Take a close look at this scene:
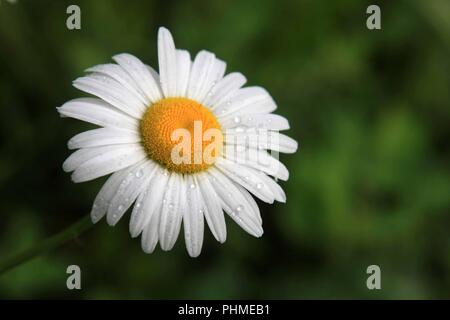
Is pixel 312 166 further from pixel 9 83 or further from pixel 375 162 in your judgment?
pixel 9 83

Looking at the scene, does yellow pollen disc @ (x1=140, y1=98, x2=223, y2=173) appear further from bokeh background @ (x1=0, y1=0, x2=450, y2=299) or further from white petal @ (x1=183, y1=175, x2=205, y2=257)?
bokeh background @ (x1=0, y1=0, x2=450, y2=299)

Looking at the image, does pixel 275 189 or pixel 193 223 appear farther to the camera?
pixel 275 189

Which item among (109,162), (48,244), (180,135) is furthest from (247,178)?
(48,244)

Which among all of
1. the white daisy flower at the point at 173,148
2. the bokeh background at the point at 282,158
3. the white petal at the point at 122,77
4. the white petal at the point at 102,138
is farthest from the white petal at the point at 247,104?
the bokeh background at the point at 282,158

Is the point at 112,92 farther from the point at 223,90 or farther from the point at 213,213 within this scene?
the point at 213,213

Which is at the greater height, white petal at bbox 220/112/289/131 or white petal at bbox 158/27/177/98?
white petal at bbox 158/27/177/98

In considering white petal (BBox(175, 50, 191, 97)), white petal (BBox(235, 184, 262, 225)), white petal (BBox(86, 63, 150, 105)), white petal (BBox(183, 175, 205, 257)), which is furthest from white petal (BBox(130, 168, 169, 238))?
white petal (BBox(175, 50, 191, 97))
